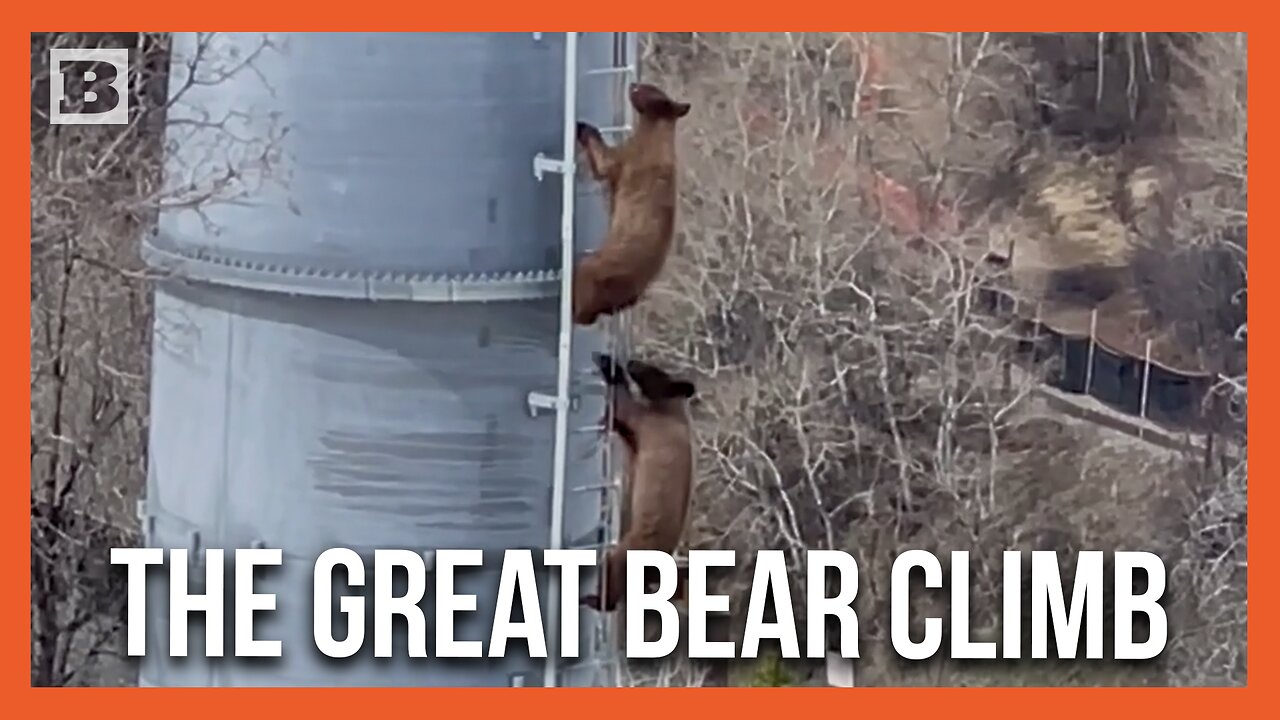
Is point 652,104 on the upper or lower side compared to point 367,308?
upper

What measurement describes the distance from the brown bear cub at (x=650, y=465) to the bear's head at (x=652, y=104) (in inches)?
18.9

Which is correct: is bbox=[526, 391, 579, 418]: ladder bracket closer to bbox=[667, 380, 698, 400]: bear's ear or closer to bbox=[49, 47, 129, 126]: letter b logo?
bbox=[667, 380, 698, 400]: bear's ear

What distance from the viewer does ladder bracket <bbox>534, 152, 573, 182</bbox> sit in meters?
3.09

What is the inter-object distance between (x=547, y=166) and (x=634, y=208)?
0.19m

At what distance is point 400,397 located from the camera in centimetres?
312

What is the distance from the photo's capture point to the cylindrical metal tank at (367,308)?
3.07 m

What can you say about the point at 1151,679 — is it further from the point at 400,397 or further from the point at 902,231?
the point at 400,397

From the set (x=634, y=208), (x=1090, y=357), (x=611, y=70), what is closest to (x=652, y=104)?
(x=611, y=70)

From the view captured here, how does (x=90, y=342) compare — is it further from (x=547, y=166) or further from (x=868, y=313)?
(x=868, y=313)

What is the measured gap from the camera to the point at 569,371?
3.15 meters

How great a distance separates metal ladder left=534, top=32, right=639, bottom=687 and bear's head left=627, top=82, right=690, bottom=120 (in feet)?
0.06

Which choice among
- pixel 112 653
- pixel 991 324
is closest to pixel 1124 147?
pixel 991 324

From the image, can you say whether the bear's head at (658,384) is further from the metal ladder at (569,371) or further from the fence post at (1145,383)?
the fence post at (1145,383)

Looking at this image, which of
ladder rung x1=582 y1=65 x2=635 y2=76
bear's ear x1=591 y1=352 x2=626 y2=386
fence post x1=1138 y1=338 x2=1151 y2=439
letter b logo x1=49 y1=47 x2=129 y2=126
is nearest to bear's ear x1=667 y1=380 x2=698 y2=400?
bear's ear x1=591 y1=352 x2=626 y2=386
